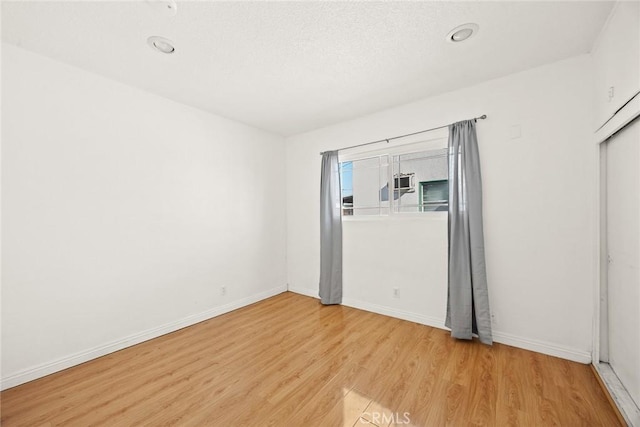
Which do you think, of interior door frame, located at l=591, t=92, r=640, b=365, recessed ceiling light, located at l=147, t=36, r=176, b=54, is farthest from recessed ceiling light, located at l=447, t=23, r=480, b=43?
recessed ceiling light, located at l=147, t=36, r=176, b=54

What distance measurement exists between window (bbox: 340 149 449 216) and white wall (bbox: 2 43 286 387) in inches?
62.8

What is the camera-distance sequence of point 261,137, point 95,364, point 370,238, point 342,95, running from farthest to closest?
point 261,137
point 370,238
point 342,95
point 95,364

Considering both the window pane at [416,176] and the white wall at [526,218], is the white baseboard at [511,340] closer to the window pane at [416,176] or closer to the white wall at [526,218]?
the white wall at [526,218]

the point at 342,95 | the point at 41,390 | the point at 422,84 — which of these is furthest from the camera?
the point at 342,95

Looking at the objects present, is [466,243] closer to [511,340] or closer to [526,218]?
[526,218]

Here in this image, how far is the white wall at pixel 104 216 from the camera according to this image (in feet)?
6.50

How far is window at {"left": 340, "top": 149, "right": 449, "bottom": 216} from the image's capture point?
2961mm

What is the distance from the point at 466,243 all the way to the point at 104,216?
346 centimetres

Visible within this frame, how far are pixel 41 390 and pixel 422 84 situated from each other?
4088mm

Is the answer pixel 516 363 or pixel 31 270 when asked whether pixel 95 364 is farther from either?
pixel 516 363

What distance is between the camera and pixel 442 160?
2.95 metres

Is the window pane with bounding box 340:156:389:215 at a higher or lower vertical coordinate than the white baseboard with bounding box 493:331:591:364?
higher

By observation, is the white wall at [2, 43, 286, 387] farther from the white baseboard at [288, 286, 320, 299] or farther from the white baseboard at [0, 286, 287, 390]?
the white baseboard at [288, 286, 320, 299]

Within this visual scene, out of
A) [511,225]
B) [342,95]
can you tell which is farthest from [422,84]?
[511,225]
